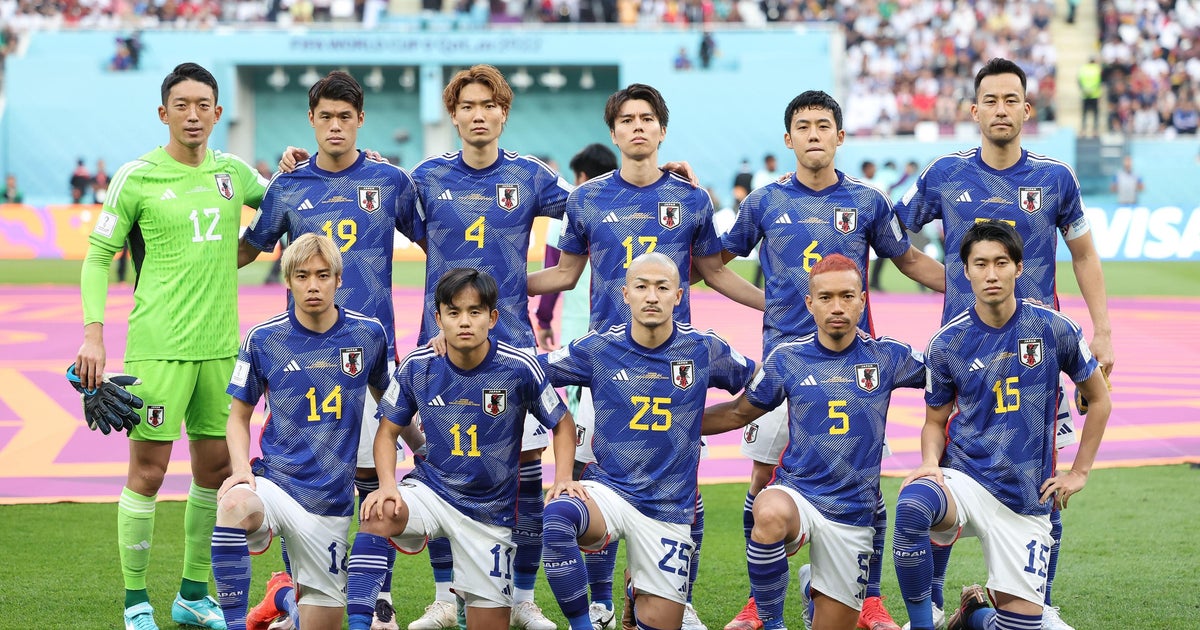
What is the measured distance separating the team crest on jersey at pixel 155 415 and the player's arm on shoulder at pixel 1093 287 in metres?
3.99

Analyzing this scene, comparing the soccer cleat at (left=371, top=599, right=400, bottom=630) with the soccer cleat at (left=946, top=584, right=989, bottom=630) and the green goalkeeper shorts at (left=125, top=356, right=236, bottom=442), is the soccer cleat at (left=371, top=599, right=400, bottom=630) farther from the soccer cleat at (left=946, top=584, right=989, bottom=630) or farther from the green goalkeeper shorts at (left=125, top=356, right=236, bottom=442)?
the soccer cleat at (left=946, top=584, right=989, bottom=630)

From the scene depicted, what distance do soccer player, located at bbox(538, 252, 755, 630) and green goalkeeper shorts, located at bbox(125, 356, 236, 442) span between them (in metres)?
1.51

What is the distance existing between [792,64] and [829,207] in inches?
1044

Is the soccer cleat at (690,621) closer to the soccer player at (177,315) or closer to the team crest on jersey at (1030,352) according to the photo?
the team crest on jersey at (1030,352)

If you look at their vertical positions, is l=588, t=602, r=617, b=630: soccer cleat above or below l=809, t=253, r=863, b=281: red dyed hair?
below

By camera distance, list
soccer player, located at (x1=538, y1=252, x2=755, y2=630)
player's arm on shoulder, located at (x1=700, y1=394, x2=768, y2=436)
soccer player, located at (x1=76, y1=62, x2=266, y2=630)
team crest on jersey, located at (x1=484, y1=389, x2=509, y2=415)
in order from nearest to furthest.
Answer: soccer player, located at (x1=538, y1=252, x2=755, y2=630) → team crest on jersey, located at (x1=484, y1=389, x2=509, y2=415) → player's arm on shoulder, located at (x1=700, y1=394, x2=768, y2=436) → soccer player, located at (x1=76, y1=62, x2=266, y2=630)

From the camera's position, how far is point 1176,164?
27.0 metres

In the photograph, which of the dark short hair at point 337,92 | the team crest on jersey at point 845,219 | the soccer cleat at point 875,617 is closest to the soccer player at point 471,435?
the dark short hair at point 337,92

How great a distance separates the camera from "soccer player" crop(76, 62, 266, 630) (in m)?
5.63

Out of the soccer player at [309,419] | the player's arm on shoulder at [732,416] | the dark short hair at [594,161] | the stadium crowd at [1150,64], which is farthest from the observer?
the stadium crowd at [1150,64]

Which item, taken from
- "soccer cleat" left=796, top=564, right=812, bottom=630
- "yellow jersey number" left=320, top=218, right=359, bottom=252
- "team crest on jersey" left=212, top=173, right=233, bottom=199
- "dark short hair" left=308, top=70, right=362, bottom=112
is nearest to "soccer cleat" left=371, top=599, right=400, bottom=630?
"yellow jersey number" left=320, top=218, right=359, bottom=252

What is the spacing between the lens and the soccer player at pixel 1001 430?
504cm

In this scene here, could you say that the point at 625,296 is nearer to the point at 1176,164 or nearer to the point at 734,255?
the point at 734,255

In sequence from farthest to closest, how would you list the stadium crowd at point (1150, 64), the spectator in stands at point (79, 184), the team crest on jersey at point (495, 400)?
the stadium crowd at point (1150, 64), the spectator in stands at point (79, 184), the team crest on jersey at point (495, 400)
